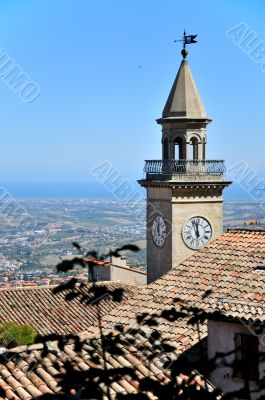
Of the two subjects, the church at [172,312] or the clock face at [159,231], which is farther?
the clock face at [159,231]

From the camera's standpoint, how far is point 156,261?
32.9 meters

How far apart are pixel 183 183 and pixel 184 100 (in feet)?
10.8

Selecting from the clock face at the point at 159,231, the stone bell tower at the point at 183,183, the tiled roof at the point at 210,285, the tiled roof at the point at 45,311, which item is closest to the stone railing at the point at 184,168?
the stone bell tower at the point at 183,183

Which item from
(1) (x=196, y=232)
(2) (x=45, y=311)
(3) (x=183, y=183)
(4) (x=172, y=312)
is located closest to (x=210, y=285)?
(4) (x=172, y=312)

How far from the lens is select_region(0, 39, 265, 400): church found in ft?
19.6

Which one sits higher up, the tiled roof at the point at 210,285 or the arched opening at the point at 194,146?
the arched opening at the point at 194,146

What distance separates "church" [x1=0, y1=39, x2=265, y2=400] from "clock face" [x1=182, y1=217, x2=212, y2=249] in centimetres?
4

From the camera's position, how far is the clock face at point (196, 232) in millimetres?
32000

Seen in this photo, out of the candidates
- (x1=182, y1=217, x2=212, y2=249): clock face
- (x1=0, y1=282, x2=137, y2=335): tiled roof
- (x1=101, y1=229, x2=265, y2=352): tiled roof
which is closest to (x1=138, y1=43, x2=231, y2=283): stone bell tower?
(x1=182, y1=217, x2=212, y2=249): clock face

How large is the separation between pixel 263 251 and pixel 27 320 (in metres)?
13.7

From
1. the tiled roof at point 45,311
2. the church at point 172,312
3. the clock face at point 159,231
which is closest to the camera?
the church at point 172,312

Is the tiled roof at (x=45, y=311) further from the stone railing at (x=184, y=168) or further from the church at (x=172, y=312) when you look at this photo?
the stone railing at (x=184, y=168)

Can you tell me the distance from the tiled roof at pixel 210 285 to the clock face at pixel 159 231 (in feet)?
53.0

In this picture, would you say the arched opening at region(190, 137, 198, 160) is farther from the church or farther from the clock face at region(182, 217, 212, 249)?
the clock face at region(182, 217, 212, 249)
